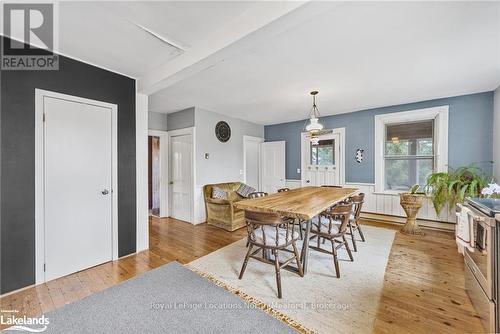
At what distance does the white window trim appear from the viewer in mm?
3904

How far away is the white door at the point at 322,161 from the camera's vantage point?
5.14m

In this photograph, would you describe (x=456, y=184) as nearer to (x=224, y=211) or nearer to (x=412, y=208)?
(x=412, y=208)

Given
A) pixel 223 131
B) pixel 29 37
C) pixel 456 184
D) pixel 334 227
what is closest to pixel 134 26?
pixel 29 37

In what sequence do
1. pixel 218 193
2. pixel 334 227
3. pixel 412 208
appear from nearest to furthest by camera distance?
pixel 334 227, pixel 412 208, pixel 218 193

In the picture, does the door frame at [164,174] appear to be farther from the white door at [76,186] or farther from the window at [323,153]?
the window at [323,153]

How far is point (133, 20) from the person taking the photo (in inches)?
70.6

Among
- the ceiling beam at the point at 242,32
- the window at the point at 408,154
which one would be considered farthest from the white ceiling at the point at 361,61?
the window at the point at 408,154

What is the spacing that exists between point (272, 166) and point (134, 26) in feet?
15.8

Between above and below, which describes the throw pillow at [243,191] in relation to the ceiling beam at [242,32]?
below

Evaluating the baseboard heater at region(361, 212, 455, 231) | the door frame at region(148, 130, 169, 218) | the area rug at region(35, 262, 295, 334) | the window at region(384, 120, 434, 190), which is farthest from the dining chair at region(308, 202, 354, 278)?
the door frame at region(148, 130, 169, 218)

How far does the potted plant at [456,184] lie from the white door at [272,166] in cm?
331

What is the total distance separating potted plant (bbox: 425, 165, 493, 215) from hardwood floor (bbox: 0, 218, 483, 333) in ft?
2.13

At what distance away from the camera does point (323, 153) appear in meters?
5.38

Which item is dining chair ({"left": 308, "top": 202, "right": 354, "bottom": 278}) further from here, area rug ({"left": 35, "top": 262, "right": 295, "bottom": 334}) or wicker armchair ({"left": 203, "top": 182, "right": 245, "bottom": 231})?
wicker armchair ({"left": 203, "top": 182, "right": 245, "bottom": 231})
